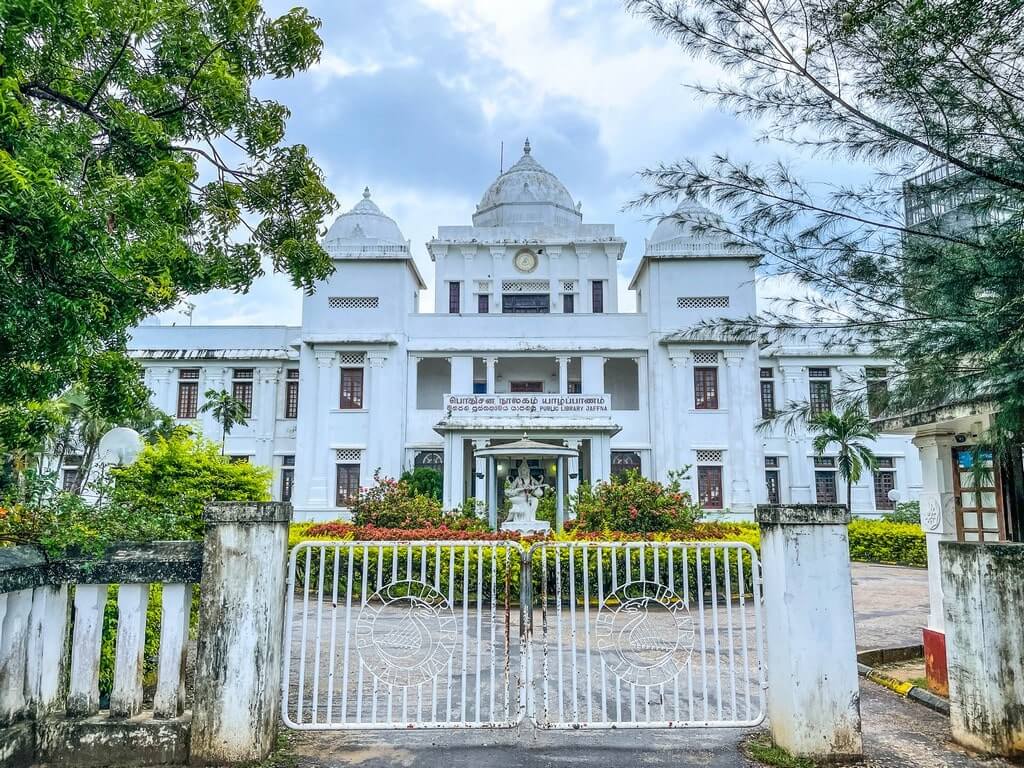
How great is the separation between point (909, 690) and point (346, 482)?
1698 centimetres

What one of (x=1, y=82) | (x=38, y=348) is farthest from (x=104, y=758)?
(x=1, y=82)

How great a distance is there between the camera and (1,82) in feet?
8.67

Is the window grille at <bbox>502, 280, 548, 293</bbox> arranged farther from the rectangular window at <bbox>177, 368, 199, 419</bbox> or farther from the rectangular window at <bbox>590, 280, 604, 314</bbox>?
the rectangular window at <bbox>177, 368, 199, 419</bbox>

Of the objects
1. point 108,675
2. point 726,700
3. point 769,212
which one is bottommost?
point 726,700

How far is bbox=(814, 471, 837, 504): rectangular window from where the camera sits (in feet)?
72.9

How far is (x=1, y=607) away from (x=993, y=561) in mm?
5229

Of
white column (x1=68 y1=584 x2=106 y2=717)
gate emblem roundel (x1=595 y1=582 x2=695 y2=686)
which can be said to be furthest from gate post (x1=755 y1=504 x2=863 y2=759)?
white column (x1=68 y1=584 x2=106 y2=717)

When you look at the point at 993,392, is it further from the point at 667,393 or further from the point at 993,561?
the point at 667,393

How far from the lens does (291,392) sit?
23312 mm

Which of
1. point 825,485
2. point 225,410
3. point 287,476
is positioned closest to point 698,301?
point 825,485

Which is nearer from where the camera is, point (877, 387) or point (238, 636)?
point (238, 636)

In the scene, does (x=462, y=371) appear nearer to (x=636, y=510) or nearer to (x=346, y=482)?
(x=346, y=482)

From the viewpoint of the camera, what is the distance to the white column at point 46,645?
3559mm

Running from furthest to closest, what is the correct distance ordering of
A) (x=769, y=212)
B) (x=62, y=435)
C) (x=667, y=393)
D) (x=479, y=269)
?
1. (x=479, y=269)
2. (x=667, y=393)
3. (x=62, y=435)
4. (x=769, y=212)
